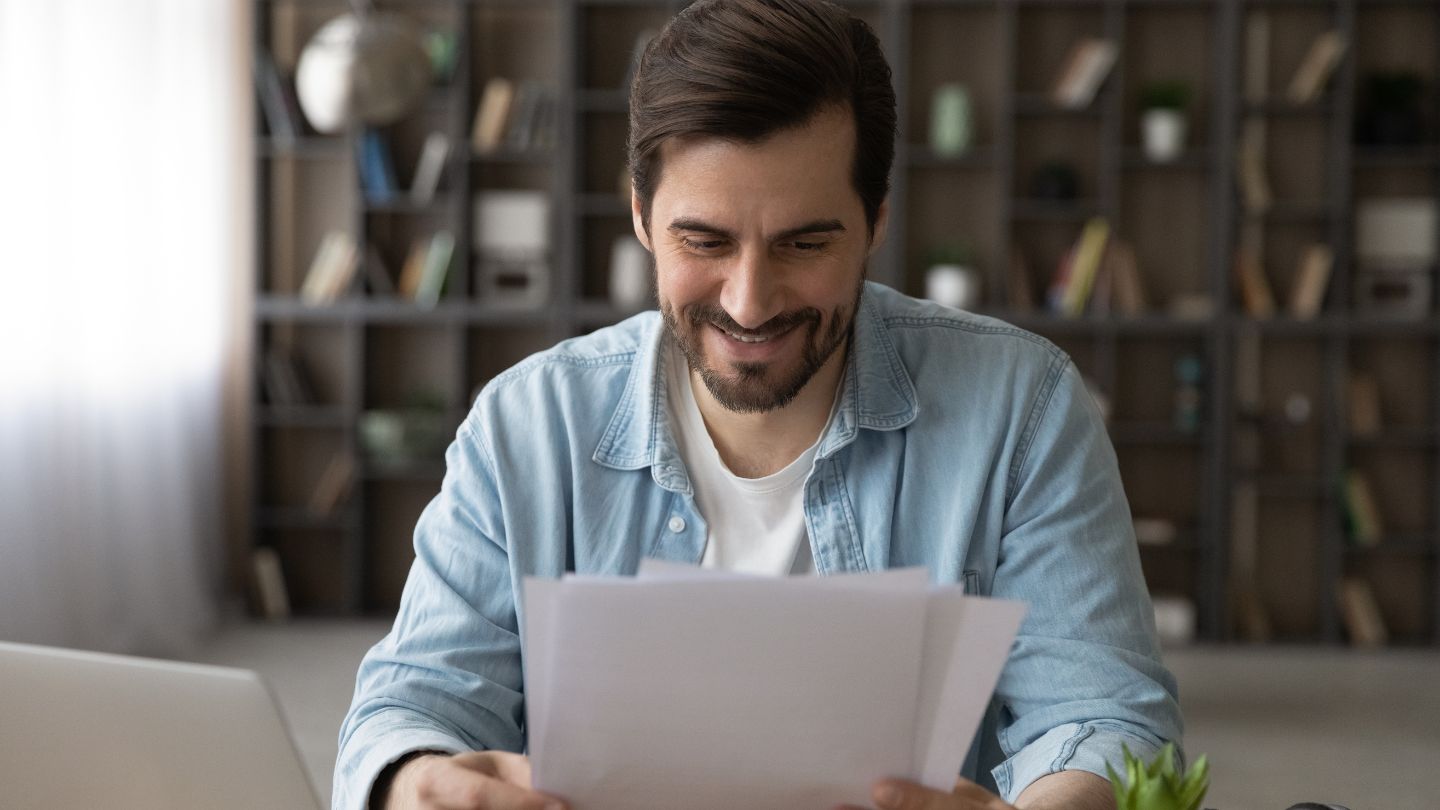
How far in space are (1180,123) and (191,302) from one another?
367cm

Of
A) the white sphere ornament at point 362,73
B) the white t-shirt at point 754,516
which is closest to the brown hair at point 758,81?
the white t-shirt at point 754,516

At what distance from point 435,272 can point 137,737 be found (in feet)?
A: 14.4

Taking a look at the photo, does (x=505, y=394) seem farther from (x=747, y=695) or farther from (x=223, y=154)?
(x=223, y=154)

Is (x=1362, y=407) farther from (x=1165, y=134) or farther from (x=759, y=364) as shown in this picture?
(x=759, y=364)

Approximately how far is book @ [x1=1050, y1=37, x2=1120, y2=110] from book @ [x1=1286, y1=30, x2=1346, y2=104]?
0.70 metres

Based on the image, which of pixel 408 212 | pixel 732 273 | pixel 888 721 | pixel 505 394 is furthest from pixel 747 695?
pixel 408 212

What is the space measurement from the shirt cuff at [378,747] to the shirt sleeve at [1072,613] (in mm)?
545

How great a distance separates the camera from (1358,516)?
5.61 metres

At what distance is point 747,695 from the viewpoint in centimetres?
107

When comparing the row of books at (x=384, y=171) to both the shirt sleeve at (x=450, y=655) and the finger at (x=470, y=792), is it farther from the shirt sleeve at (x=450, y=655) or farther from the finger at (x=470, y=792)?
the finger at (x=470, y=792)

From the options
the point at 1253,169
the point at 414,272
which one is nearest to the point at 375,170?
the point at 414,272

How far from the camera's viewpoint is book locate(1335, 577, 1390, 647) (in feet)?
18.3

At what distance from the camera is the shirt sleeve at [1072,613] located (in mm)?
1399

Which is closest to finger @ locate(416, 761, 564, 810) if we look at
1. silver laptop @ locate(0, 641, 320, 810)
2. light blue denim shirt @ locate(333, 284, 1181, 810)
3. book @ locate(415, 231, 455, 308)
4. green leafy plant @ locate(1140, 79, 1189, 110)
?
light blue denim shirt @ locate(333, 284, 1181, 810)
